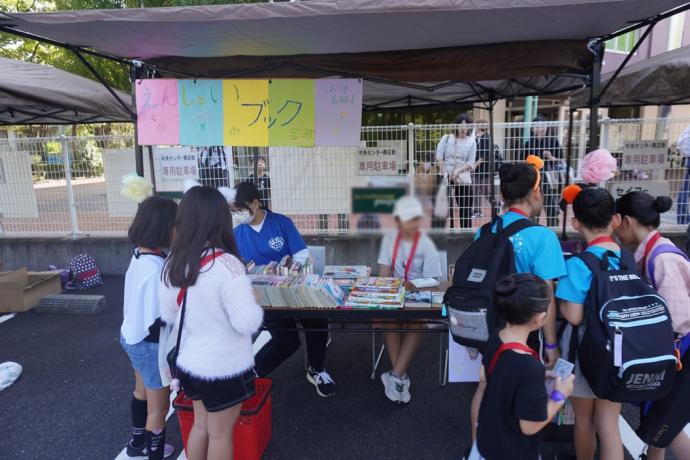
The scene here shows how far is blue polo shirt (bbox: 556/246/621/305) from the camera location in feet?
6.43

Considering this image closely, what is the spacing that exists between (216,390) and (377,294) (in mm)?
1213

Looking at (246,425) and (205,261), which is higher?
(205,261)

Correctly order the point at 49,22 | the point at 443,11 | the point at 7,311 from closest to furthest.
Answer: the point at 443,11 → the point at 49,22 → the point at 7,311

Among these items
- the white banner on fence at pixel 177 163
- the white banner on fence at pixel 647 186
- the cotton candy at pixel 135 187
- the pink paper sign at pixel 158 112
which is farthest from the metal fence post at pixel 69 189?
the white banner on fence at pixel 647 186

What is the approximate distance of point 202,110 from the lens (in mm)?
2963

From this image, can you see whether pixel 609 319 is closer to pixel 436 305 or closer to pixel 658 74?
pixel 436 305

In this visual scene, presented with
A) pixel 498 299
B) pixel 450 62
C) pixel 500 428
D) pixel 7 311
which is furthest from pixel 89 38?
pixel 7 311

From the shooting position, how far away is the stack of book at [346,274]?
124 inches

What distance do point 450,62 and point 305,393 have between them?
8.79ft

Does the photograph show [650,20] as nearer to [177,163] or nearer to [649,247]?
[649,247]

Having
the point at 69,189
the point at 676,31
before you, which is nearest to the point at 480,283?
the point at 69,189

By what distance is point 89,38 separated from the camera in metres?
2.68

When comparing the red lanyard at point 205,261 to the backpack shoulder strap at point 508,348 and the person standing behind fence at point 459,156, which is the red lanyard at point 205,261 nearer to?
the backpack shoulder strap at point 508,348

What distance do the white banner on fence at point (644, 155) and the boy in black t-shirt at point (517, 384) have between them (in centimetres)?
484
